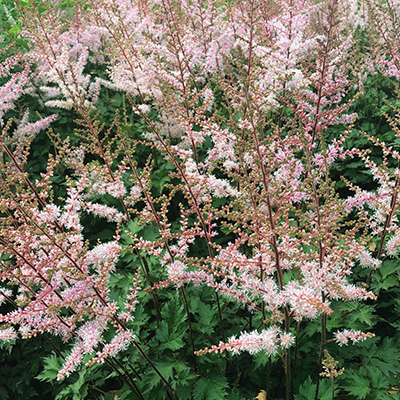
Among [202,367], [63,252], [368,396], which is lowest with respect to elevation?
[368,396]

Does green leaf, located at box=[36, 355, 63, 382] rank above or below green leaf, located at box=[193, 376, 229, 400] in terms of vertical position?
above

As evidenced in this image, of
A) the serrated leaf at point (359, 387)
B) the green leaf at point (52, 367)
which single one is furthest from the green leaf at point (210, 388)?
the green leaf at point (52, 367)

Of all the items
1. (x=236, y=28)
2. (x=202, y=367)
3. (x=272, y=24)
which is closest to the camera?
(x=202, y=367)

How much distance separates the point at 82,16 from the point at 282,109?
13.2 ft

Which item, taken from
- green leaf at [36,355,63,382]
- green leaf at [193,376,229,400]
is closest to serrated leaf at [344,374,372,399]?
green leaf at [193,376,229,400]

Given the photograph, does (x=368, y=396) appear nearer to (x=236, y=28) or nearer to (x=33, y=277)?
(x=33, y=277)

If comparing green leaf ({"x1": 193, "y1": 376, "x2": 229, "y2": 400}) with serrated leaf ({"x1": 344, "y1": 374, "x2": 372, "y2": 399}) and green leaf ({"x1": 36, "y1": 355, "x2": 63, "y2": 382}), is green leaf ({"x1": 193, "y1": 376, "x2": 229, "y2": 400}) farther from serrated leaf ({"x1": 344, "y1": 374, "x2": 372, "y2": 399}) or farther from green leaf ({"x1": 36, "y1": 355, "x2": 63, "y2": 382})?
green leaf ({"x1": 36, "y1": 355, "x2": 63, "y2": 382})

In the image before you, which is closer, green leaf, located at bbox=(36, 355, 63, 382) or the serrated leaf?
the serrated leaf

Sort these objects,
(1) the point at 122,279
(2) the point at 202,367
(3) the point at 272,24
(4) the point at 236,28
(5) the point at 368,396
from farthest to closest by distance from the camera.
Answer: (4) the point at 236,28 < (3) the point at 272,24 < (1) the point at 122,279 < (2) the point at 202,367 < (5) the point at 368,396

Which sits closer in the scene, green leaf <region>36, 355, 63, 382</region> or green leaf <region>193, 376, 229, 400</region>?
green leaf <region>193, 376, 229, 400</region>

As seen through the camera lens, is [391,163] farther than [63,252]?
Yes

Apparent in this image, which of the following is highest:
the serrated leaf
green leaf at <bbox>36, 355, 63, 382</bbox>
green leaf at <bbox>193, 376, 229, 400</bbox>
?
green leaf at <bbox>36, 355, 63, 382</bbox>

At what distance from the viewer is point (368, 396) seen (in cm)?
238

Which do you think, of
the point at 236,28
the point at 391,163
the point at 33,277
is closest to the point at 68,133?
the point at 236,28
